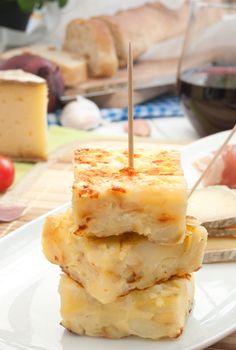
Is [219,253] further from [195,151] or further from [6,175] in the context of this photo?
[6,175]

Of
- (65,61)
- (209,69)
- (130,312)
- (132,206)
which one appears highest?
(132,206)

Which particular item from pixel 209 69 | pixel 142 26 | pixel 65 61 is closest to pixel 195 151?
pixel 209 69

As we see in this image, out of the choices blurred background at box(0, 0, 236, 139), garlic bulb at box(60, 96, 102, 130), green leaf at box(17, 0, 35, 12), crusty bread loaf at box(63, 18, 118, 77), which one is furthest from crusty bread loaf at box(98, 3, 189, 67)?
garlic bulb at box(60, 96, 102, 130)

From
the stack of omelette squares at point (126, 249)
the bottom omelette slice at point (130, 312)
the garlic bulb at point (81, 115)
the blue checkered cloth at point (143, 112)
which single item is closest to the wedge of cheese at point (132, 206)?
the stack of omelette squares at point (126, 249)

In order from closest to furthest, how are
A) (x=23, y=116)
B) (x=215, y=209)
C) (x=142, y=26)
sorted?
(x=215, y=209)
(x=23, y=116)
(x=142, y=26)

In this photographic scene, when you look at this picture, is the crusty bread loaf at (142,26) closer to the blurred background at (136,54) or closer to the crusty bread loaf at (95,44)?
the blurred background at (136,54)

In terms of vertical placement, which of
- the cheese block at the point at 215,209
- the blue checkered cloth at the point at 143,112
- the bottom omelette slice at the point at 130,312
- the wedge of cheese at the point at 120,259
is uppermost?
the wedge of cheese at the point at 120,259

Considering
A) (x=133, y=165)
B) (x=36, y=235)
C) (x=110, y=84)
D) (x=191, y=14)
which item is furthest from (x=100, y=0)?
(x=133, y=165)
